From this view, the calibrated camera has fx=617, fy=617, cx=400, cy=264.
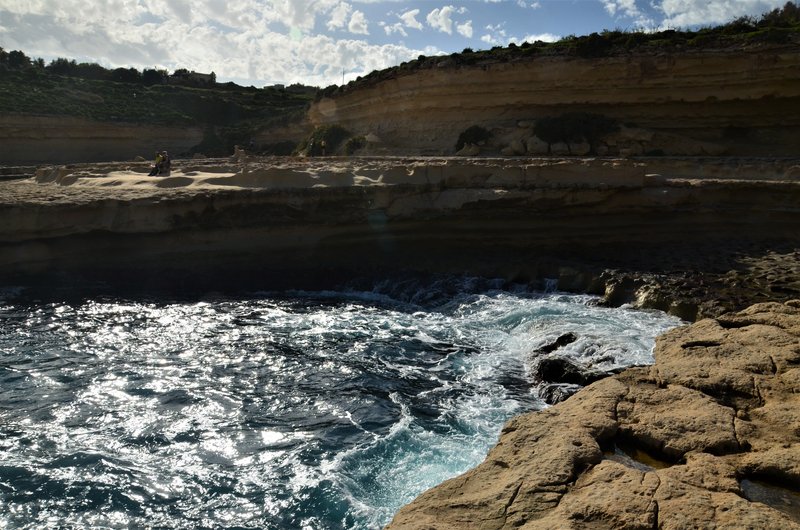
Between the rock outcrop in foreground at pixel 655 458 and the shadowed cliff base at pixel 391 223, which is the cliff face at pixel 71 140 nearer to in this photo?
the shadowed cliff base at pixel 391 223

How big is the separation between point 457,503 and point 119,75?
174 feet

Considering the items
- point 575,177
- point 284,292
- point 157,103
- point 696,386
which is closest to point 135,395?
point 284,292

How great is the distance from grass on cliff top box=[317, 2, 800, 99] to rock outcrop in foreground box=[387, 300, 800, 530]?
15.9 metres

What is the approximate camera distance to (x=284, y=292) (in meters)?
12.7

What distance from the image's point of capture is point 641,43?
66.1 feet

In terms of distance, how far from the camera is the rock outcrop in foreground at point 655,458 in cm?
360

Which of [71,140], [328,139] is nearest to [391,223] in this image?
[328,139]

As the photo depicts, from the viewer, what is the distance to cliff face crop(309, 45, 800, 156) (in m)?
18.2

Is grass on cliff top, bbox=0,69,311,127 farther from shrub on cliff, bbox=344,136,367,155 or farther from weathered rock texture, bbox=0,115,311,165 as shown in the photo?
shrub on cliff, bbox=344,136,367,155

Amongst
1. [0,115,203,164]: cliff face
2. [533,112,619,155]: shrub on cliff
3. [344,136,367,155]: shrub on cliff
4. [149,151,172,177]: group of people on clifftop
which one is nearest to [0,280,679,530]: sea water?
[149,151,172,177]: group of people on clifftop

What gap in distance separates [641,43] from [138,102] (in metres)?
31.5

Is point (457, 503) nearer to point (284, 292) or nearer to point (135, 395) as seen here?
point (135, 395)

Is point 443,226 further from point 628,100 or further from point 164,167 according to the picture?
point 628,100

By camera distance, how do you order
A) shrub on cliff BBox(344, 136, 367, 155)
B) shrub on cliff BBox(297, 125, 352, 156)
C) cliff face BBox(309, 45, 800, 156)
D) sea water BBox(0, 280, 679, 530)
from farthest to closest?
shrub on cliff BBox(297, 125, 352, 156), shrub on cliff BBox(344, 136, 367, 155), cliff face BBox(309, 45, 800, 156), sea water BBox(0, 280, 679, 530)
